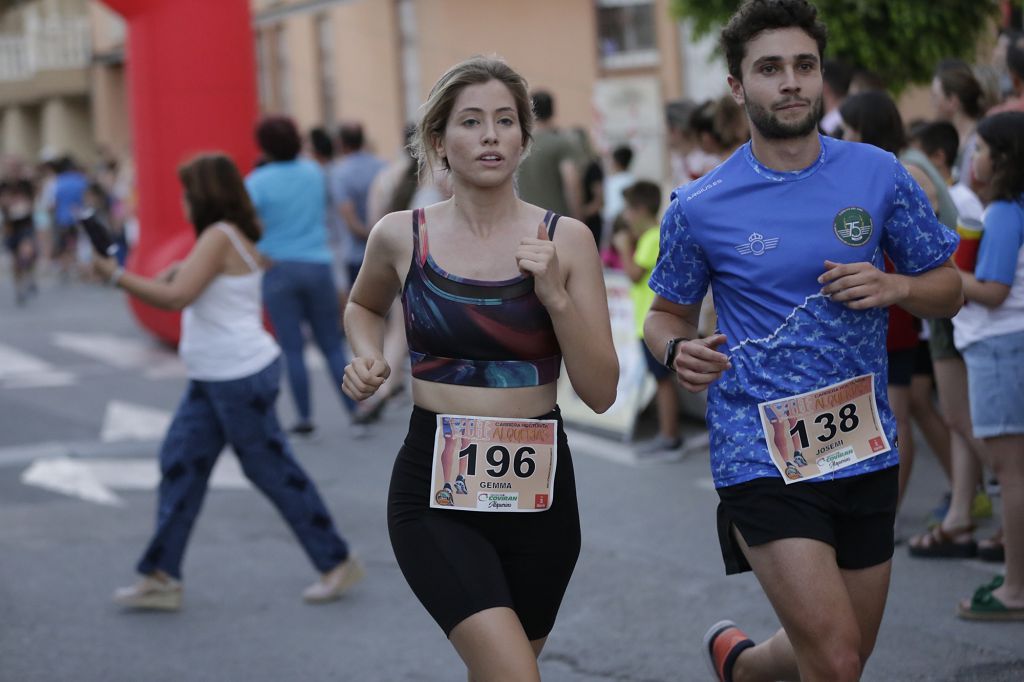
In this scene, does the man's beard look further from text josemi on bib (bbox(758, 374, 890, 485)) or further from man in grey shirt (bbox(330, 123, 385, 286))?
man in grey shirt (bbox(330, 123, 385, 286))

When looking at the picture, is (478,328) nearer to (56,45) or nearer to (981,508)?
(981,508)

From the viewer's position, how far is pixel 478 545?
3664 mm

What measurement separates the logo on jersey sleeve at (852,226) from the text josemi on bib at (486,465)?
872 millimetres

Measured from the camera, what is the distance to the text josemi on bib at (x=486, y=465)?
368 centimetres

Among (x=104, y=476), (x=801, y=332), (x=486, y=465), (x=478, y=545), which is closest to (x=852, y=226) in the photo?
(x=801, y=332)

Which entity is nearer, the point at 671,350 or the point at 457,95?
the point at 457,95

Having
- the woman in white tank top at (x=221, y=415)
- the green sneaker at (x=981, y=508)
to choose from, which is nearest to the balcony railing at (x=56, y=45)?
the woman in white tank top at (x=221, y=415)

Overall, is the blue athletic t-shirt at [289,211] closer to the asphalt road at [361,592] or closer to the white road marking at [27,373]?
the asphalt road at [361,592]

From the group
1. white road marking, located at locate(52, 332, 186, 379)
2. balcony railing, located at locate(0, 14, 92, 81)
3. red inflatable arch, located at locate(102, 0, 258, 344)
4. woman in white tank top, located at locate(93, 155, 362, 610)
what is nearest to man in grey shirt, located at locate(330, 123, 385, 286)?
red inflatable arch, located at locate(102, 0, 258, 344)

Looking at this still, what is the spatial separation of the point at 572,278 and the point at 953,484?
335 centimetres

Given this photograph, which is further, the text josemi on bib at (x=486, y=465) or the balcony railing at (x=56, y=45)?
the balcony railing at (x=56, y=45)

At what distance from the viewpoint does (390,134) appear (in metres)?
27.9

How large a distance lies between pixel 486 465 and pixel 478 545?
0.20 m

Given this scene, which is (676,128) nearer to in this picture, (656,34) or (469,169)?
(469,169)
